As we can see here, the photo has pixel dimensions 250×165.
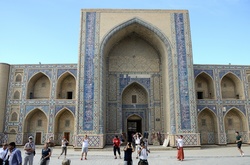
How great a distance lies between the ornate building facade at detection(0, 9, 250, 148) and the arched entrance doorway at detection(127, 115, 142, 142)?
79 millimetres

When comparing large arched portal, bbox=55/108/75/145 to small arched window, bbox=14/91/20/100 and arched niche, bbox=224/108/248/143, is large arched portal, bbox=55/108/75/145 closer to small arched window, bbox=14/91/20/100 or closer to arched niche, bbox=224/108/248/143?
small arched window, bbox=14/91/20/100

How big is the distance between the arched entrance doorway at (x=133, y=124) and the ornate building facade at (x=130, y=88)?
79 mm

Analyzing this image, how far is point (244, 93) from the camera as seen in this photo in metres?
17.7

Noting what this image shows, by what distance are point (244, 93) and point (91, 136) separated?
41.4 feet

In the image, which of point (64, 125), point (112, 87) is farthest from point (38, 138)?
point (112, 87)

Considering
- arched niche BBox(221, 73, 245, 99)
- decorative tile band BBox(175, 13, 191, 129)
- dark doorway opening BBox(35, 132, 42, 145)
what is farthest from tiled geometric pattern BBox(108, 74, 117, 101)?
arched niche BBox(221, 73, 245, 99)

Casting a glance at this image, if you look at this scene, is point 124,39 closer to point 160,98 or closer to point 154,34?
point 154,34

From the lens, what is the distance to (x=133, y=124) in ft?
57.1

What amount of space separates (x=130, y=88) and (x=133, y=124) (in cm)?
287

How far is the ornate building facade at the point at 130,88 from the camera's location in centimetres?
1488

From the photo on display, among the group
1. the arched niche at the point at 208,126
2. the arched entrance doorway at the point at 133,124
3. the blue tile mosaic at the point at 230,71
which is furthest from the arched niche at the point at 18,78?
the blue tile mosaic at the point at 230,71

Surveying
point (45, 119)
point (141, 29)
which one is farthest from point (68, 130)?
point (141, 29)

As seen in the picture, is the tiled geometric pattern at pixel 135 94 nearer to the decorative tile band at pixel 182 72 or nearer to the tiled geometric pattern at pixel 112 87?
the tiled geometric pattern at pixel 112 87

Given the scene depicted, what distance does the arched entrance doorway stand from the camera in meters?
17.2
